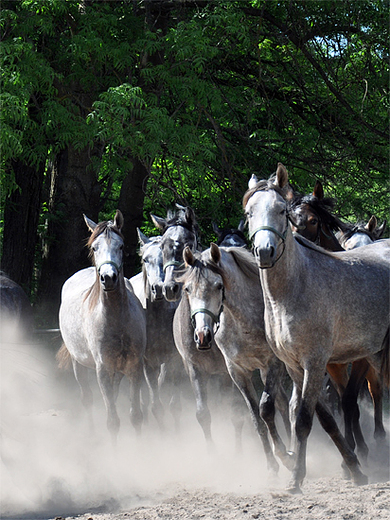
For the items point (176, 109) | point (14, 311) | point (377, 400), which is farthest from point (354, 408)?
point (176, 109)

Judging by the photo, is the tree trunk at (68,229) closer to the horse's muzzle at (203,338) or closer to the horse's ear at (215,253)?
the horse's ear at (215,253)

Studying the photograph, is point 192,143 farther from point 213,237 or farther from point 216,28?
point 213,237

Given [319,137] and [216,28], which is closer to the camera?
[216,28]

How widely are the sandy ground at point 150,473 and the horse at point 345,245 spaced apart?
1.06 ft

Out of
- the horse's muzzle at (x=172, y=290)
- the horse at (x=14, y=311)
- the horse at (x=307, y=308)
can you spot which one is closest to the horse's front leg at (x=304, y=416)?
the horse at (x=307, y=308)

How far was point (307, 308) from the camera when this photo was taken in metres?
5.22

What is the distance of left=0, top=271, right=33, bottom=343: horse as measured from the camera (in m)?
8.53

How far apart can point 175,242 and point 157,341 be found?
1.55m

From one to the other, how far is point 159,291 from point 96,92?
421 cm

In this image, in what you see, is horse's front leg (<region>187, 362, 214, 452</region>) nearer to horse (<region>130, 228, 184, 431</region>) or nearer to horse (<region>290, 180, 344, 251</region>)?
horse (<region>130, 228, 184, 431</region>)

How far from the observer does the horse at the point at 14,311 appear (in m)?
8.53

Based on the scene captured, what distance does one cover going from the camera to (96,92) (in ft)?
34.1

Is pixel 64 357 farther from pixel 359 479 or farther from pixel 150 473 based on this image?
pixel 359 479

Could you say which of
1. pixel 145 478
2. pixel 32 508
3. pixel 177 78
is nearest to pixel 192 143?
pixel 177 78
